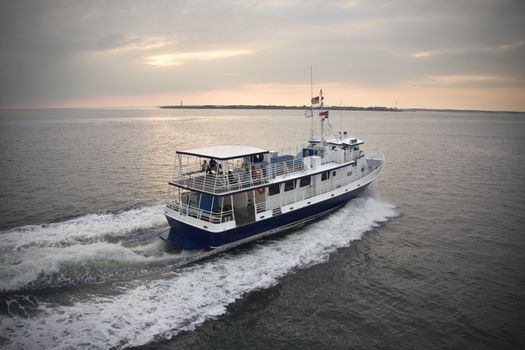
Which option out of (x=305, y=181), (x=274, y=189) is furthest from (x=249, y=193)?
(x=305, y=181)

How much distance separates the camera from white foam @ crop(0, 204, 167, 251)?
17686mm

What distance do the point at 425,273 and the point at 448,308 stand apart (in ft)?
9.13

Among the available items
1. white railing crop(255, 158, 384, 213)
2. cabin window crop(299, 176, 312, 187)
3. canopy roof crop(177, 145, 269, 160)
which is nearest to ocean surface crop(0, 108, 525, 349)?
white railing crop(255, 158, 384, 213)

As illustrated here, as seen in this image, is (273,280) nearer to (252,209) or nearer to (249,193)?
(252,209)

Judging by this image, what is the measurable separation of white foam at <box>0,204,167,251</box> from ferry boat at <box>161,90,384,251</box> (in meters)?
2.97

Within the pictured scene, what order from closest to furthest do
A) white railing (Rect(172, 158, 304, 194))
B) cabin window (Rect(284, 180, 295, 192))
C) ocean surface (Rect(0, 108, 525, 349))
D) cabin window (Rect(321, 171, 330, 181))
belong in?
ocean surface (Rect(0, 108, 525, 349)), white railing (Rect(172, 158, 304, 194)), cabin window (Rect(284, 180, 295, 192)), cabin window (Rect(321, 171, 330, 181))

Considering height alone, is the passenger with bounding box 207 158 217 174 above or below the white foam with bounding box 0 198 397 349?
above

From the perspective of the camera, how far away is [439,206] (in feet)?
87.2

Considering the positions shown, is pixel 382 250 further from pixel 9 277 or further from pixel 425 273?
pixel 9 277

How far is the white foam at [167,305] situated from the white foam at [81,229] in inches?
234

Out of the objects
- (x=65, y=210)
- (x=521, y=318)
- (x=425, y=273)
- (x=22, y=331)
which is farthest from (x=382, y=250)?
(x=65, y=210)

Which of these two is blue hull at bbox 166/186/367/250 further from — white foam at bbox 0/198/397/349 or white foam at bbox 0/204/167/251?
white foam at bbox 0/204/167/251

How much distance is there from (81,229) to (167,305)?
32.0ft

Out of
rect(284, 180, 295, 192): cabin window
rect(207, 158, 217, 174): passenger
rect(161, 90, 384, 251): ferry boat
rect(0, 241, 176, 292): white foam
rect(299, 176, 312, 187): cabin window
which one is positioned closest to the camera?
rect(0, 241, 176, 292): white foam
